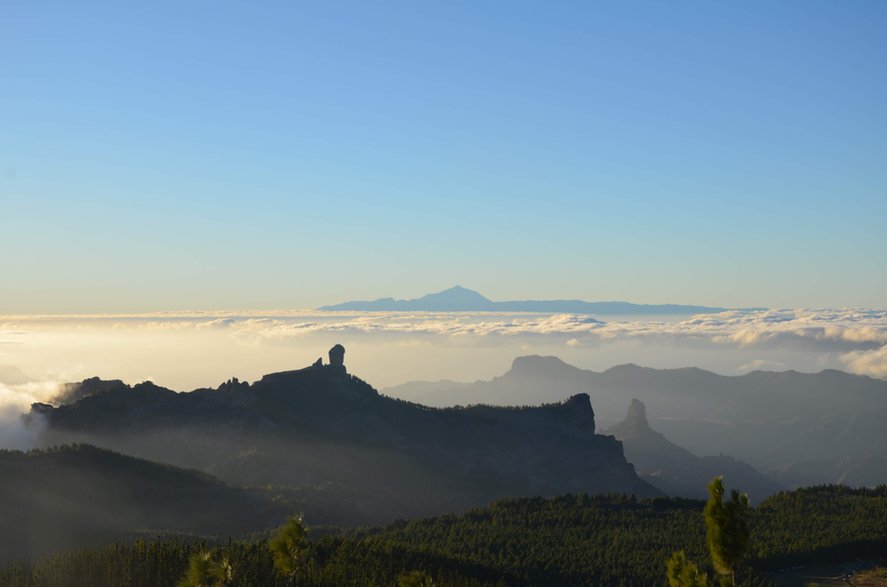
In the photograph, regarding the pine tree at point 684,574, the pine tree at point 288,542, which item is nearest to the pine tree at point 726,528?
the pine tree at point 684,574

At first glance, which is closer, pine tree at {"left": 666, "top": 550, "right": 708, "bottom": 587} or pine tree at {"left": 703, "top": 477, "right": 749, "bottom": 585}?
pine tree at {"left": 703, "top": 477, "right": 749, "bottom": 585}

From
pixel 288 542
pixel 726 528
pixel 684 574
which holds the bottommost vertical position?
pixel 684 574

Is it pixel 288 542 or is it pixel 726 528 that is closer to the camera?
pixel 726 528

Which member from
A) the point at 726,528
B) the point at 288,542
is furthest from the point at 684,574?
the point at 288,542

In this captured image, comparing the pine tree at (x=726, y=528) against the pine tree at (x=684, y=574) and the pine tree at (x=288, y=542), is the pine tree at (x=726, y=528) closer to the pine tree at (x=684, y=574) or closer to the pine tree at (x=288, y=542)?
the pine tree at (x=684, y=574)

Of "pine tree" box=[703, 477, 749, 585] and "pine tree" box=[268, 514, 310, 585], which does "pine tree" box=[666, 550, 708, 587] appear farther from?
"pine tree" box=[268, 514, 310, 585]

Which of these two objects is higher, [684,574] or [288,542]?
[288,542]

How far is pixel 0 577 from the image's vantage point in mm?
171375

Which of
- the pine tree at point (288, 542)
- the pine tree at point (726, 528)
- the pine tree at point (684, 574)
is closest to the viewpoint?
the pine tree at point (726, 528)

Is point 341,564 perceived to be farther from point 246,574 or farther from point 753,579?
point 753,579

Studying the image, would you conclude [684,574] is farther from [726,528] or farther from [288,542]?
[288,542]

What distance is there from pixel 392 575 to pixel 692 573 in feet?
399

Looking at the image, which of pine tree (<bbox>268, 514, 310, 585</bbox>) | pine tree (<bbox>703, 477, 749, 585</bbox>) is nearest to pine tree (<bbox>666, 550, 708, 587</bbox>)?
pine tree (<bbox>703, 477, 749, 585</bbox>)

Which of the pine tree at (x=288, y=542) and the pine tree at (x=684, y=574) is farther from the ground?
the pine tree at (x=288, y=542)
